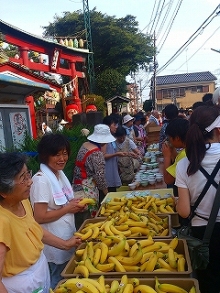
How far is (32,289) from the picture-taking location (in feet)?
6.73

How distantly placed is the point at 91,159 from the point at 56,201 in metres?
1.47

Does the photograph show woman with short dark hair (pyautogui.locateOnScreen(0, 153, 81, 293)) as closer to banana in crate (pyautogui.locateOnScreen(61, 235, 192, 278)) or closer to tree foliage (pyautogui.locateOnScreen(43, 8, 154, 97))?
banana in crate (pyautogui.locateOnScreen(61, 235, 192, 278))

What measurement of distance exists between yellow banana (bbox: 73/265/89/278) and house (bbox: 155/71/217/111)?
172ft

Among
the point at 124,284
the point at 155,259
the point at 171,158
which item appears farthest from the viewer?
the point at 171,158

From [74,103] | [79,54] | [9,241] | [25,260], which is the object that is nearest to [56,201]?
[25,260]

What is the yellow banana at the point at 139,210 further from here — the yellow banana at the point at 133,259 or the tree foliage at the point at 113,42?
the tree foliage at the point at 113,42

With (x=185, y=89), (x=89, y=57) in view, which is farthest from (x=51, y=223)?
(x=185, y=89)

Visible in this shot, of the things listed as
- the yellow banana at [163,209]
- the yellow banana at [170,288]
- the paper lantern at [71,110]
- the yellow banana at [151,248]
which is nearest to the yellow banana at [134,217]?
the yellow banana at [163,209]

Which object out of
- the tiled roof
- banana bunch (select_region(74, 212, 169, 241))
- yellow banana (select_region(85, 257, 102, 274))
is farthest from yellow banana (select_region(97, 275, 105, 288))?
the tiled roof

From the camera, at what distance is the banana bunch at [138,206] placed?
3463 mm

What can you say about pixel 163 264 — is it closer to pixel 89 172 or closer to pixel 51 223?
pixel 51 223

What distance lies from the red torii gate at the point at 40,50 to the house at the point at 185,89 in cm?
3708

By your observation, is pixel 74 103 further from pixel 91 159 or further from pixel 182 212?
pixel 182 212

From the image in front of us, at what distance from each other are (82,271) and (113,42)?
2606cm
